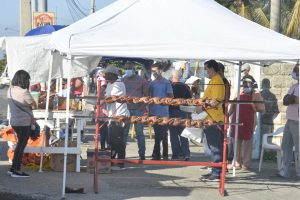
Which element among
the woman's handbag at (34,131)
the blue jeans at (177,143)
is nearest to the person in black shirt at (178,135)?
the blue jeans at (177,143)

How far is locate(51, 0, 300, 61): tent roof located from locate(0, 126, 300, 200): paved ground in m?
2.11

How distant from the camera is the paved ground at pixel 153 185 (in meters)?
9.72

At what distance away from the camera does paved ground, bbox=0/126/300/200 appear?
972 cm

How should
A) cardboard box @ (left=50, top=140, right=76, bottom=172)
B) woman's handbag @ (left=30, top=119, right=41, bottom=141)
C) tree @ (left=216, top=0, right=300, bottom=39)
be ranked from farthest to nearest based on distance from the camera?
1. tree @ (left=216, top=0, right=300, bottom=39)
2. cardboard box @ (left=50, top=140, right=76, bottom=172)
3. woman's handbag @ (left=30, top=119, right=41, bottom=141)

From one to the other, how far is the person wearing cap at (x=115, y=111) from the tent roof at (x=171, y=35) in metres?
1.68

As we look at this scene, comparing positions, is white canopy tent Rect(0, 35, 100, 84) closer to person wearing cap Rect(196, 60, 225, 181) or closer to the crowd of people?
the crowd of people

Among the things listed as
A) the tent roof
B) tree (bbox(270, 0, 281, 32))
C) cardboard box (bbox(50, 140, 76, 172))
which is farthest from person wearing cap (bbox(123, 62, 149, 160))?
tree (bbox(270, 0, 281, 32))

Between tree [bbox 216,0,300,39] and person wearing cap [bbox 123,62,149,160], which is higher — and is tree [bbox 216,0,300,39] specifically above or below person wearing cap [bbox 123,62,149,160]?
above

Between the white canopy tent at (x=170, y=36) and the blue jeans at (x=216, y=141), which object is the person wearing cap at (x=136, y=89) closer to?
the blue jeans at (x=216, y=141)

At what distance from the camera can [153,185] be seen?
10.6 metres

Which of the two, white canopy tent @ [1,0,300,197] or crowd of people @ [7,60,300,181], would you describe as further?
crowd of people @ [7,60,300,181]

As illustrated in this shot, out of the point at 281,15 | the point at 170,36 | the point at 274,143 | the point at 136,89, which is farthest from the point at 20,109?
the point at 281,15

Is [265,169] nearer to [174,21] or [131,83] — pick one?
[131,83]

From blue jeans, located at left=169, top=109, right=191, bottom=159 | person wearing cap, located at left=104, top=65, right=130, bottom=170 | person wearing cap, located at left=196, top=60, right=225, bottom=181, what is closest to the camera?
person wearing cap, located at left=196, top=60, right=225, bottom=181
